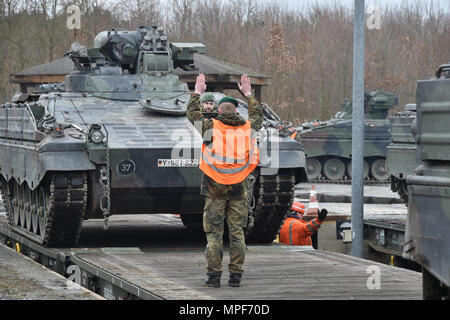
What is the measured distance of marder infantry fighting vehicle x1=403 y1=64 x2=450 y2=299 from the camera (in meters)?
5.48

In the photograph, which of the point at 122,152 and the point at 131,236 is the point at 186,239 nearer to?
the point at 131,236

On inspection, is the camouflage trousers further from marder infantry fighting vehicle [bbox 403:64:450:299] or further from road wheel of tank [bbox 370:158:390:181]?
road wheel of tank [bbox 370:158:390:181]

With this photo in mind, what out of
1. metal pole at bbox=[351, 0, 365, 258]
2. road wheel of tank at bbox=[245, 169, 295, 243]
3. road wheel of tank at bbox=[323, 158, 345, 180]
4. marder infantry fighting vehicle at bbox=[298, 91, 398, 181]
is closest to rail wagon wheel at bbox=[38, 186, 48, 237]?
road wheel of tank at bbox=[245, 169, 295, 243]

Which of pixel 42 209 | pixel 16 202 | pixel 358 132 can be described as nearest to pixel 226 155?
pixel 358 132

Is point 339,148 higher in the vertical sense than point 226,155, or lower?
lower

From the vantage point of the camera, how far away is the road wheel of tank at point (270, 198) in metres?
11.4

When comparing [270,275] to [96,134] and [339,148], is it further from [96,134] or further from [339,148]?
[339,148]

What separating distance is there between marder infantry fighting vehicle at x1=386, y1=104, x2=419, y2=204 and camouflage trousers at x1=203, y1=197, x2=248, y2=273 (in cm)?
729

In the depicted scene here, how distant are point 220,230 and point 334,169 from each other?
21804 millimetres

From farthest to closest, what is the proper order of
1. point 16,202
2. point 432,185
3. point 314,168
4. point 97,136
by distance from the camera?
point 314,168 → point 16,202 → point 97,136 → point 432,185

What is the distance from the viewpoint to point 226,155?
810cm

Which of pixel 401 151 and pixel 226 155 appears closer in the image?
pixel 226 155

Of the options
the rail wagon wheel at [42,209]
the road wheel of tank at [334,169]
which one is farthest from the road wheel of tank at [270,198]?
the road wheel of tank at [334,169]

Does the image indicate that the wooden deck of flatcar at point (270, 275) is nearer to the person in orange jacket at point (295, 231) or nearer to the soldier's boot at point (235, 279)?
the soldier's boot at point (235, 279)
